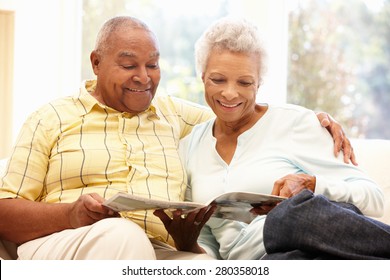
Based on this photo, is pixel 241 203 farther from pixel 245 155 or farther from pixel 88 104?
pixel 88 104

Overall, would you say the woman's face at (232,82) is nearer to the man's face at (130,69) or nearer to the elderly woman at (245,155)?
the elderly woman at (245,155)

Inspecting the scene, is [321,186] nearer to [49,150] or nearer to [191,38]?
[49,150]

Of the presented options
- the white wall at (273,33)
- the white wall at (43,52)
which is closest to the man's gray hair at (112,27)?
the white wall at (43,52)

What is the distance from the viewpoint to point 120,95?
212cm

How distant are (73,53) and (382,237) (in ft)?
7.82

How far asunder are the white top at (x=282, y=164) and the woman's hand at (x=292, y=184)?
3 cm

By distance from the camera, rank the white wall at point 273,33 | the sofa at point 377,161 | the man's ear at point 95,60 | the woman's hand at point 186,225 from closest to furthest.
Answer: the woman's hand at point 186,225, the man's ear at point 95,60, the sofa at point 377,161, the white wall at point 273,33

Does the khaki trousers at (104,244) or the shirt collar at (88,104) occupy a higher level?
the shirt collar at (88,104)

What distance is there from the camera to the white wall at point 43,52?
3303 millimetres

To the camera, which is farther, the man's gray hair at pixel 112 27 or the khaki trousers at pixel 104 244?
the man's gray hair at pixel 112 27

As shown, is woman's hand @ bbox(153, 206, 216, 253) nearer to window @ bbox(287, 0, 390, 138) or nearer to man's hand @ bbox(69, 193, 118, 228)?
man's hand @ bbox(69, 193, 118, 228)

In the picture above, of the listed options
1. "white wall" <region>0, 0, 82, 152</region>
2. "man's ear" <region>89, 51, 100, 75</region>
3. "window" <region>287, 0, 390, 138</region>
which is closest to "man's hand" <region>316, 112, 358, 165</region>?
"man's ear" <region>89, 51, 100, 75</region>

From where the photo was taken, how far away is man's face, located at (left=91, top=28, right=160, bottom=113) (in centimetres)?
208

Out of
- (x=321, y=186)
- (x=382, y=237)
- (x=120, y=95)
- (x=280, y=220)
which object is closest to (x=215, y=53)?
(x=120, y=95)
